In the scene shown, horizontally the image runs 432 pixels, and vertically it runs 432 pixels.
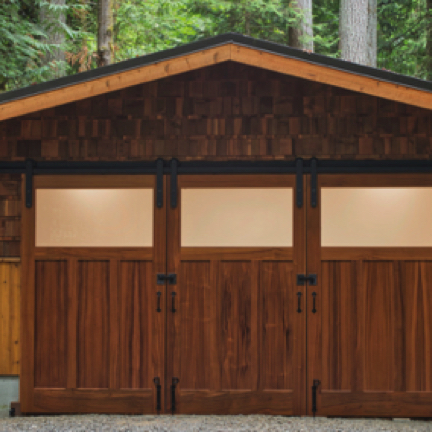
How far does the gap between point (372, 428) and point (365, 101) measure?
2.73m

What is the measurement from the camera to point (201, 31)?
12.1 metres

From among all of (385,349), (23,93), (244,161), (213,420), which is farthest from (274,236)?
(23,93)

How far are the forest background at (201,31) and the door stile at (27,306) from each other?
5070 mm

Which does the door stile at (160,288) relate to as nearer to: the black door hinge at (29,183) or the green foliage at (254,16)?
the black door hinge at (29,183)

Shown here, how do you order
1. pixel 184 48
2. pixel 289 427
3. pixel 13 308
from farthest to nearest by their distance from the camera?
pixel 13 308, pixel 289 427, pixel 184 48

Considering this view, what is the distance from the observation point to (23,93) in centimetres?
384

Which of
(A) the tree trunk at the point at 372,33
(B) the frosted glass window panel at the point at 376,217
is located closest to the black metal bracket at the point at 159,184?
(B) the frosted glass window panel at the point at 376,217

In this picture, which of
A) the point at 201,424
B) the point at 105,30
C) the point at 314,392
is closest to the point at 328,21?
the point at 105,30

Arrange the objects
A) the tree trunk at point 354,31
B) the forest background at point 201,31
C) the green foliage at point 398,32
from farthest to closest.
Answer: the green foliage at point 398,32, the tree trunk at point 354,31, the forest background at point 201,31

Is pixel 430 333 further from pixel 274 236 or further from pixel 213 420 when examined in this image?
pixel 213 420

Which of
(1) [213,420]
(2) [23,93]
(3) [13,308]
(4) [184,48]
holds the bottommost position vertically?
(1) [213,420]

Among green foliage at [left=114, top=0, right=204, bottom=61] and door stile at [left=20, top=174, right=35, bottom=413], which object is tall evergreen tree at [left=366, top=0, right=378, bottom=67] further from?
door stile at [left=20, top=174, right=35, bottom=413]

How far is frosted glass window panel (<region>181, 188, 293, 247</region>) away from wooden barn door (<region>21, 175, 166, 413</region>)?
28 centimetres

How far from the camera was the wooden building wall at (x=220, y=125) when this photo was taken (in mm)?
4375
